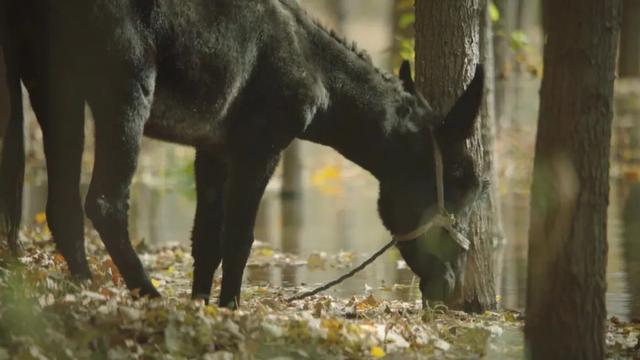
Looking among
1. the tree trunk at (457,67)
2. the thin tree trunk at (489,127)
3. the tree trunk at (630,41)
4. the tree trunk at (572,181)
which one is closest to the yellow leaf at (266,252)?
the thin tree trunk at (489,127)

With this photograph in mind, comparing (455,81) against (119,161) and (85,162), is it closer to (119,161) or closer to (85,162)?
(119,161)

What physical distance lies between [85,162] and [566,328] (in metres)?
20.8

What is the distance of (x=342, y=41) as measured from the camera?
915 cm

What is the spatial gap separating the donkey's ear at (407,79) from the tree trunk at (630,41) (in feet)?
69.9

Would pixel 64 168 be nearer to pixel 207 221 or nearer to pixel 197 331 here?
pixel 207 221

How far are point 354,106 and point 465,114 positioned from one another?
2.88ft

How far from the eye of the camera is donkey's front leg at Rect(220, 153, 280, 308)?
845 centimetres

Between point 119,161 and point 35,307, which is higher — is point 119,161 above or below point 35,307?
above

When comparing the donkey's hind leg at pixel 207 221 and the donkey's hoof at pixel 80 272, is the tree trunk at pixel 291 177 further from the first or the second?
the donkey's hoof at pixel 80 272

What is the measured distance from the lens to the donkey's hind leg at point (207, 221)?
9.16 metres

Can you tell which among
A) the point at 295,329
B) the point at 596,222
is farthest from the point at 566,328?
the point at 295,329

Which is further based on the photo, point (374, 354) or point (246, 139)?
point (246, 139)

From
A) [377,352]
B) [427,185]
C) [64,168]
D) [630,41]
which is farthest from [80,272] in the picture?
[630,41]

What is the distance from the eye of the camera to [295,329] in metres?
6.93
